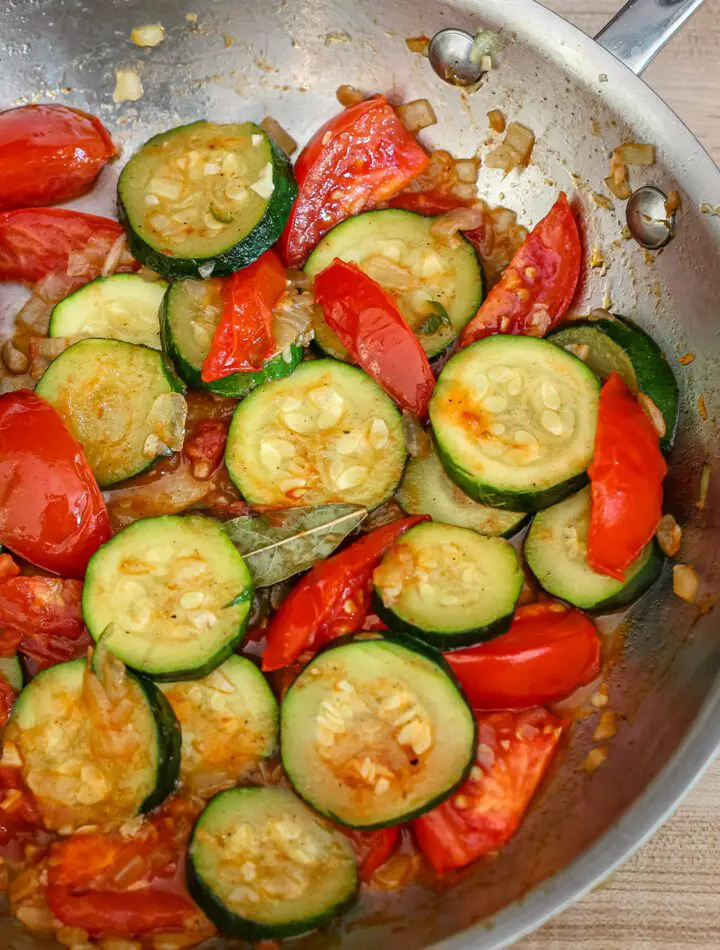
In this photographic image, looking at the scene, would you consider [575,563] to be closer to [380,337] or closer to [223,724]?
[380,337]

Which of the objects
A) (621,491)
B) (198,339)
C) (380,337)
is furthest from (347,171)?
(621,491)

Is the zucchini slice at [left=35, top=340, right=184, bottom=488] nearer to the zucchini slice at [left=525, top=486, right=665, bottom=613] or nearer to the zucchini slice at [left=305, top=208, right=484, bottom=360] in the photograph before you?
the zucchini slice at [left=305, top=208, right=484, bottom=360]

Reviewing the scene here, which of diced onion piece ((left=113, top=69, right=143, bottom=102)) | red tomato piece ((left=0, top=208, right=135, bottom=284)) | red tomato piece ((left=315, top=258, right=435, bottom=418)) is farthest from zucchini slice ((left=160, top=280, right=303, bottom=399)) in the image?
diced onion piece ((left=113, top=69, right=143, bottom=102))

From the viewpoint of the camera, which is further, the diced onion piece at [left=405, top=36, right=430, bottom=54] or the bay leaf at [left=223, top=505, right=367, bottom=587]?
the diced onion piece at [left=405, top=36, right=430, bottom=54]

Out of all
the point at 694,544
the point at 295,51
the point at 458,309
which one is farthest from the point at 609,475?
the point at 295,51

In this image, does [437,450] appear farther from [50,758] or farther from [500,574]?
[50,758]

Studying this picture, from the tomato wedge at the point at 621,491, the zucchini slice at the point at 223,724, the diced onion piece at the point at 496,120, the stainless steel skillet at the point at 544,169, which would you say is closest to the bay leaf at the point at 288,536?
the zucchini slice at the point at 223,724

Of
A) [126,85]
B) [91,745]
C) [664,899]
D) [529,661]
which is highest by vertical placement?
[126,85]
